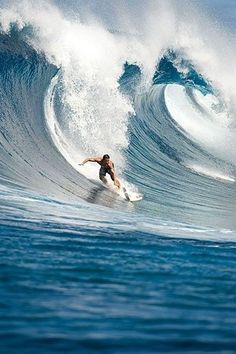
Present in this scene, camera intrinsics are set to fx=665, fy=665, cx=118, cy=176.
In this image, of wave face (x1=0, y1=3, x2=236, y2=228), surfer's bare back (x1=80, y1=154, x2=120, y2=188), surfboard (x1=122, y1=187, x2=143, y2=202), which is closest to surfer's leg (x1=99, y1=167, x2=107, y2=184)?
surfer's bare back (x1=80, y1=154, x2=120, y2=188)

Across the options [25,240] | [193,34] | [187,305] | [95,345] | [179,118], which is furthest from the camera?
[193,34]

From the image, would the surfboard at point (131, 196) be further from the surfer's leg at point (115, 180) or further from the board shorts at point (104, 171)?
the board shorts at point (104, 171)

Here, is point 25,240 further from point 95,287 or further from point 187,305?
point 187,305

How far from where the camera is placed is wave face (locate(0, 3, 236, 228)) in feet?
40.8

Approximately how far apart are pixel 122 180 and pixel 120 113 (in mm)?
5553

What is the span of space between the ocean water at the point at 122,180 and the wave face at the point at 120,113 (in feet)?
0.18

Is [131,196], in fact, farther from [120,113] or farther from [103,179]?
[120,113]

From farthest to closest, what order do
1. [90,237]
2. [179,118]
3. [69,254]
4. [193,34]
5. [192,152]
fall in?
[193,34] → [179,118] → [192,152] → [90,237] → [69,254]

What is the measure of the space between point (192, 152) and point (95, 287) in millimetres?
15292

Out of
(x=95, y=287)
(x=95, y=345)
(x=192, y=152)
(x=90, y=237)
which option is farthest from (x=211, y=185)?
(x=95, y=345)

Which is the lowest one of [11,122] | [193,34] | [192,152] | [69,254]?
[69,254]

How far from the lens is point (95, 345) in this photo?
3514mm

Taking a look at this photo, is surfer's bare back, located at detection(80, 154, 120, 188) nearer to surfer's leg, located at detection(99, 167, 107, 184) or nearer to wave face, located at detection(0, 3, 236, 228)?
surfer's leg, located at detection(99, 167, 107, 184)

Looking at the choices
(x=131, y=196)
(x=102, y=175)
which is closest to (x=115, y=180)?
(x=102, y=175)
